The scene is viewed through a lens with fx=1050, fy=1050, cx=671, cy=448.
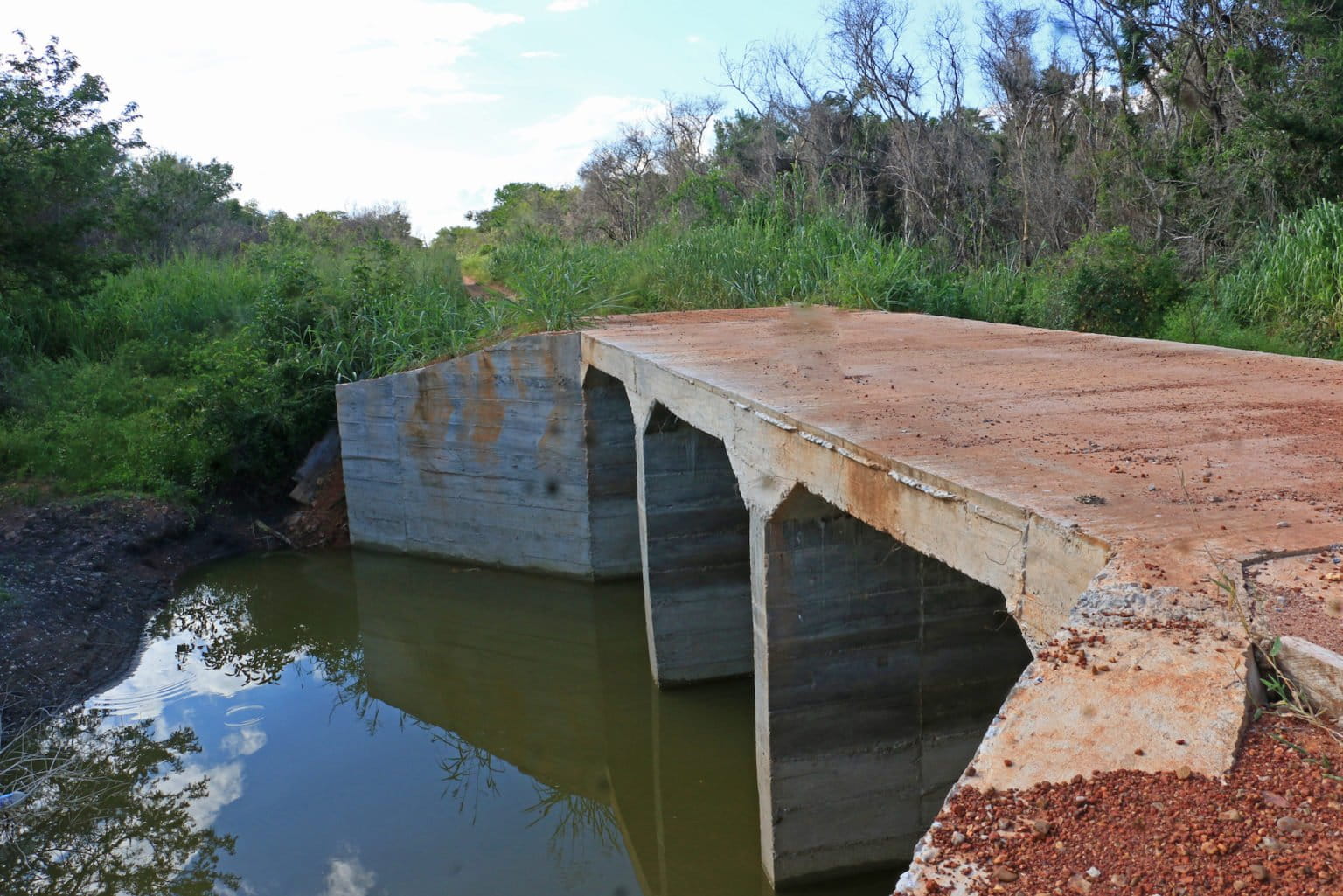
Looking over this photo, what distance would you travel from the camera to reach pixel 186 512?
454 inches

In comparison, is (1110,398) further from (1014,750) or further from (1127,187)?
(1127,187)

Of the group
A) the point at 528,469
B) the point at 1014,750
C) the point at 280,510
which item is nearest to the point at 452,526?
the point at 528,469

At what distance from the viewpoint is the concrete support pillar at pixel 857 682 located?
18.1 ft

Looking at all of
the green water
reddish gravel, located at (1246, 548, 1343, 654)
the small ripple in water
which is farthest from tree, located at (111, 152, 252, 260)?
reddish gravel, located at (1246, 548, 1343, 654)

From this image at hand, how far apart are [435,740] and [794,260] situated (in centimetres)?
730

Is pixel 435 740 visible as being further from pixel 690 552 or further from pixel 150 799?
pixel 690 552

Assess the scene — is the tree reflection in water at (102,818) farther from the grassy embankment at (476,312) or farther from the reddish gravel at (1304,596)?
the reddish gravel at (1304,596)

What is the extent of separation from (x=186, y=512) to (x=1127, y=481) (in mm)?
10681

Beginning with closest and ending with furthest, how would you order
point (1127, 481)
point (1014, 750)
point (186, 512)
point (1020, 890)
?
point (1020, 890)
point (1014, 750)
point (1127, 481)
point (186, 512)

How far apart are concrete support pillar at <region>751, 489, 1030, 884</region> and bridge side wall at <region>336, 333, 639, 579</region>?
5112 mm

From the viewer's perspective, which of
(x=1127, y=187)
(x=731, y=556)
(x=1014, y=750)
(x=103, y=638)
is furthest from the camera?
(x=1127, y=187)

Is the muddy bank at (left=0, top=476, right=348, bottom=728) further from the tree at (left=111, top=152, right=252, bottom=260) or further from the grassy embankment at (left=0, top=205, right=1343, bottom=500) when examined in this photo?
the tree at (left=111, top=152, right=252, bottom=260)

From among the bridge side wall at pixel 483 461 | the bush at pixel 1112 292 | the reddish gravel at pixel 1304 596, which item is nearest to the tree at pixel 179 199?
the bridge side wall at pixel 483 461

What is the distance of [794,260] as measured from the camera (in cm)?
1270
